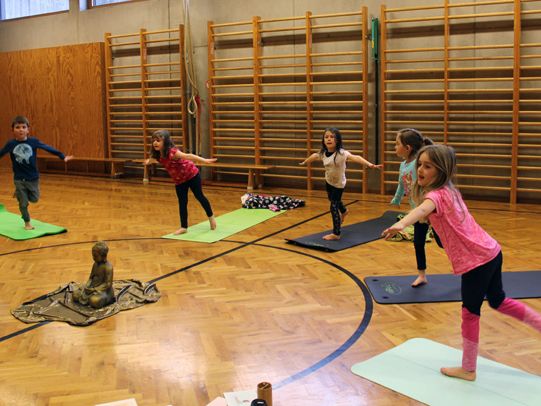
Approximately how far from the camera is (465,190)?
26.0 ft

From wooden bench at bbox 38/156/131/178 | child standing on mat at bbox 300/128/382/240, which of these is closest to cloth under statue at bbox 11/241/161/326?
child standing on mat at bbox 300/128/382/240

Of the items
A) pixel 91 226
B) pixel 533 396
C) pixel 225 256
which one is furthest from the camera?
pixel 91 226

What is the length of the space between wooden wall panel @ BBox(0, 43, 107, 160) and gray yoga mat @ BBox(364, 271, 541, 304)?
7798 mm

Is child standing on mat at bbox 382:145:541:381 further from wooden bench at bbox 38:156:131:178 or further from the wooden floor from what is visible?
wooden bench at bbox 38:156:131:178

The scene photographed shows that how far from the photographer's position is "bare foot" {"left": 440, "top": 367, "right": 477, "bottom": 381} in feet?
9.16

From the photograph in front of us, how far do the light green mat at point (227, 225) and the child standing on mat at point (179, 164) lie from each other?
5.0 inches

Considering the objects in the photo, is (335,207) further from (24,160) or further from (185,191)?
(24,160)

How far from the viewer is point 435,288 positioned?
4.17 m

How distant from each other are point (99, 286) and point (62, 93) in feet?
27.0

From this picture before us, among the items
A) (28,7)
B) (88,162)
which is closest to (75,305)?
(88,162)

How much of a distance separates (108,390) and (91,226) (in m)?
4.11

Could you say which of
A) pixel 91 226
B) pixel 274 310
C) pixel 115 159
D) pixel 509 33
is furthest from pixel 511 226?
pixel 115 159

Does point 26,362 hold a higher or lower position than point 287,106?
lower

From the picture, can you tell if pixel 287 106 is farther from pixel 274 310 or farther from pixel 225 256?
pixel 274 310
